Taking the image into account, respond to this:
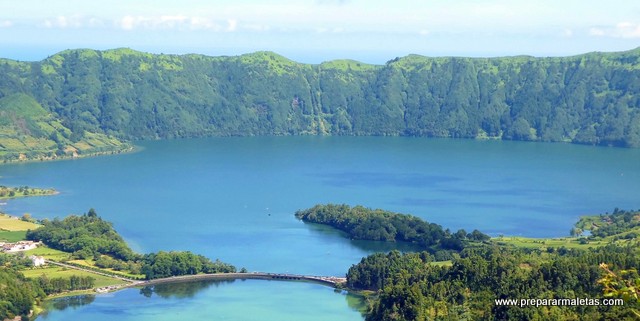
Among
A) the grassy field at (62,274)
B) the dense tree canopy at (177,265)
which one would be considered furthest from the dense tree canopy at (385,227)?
the grassy field at (62,274)

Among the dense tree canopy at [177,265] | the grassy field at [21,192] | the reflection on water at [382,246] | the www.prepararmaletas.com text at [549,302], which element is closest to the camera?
the www.prepararmaletas.com text at [549,302]

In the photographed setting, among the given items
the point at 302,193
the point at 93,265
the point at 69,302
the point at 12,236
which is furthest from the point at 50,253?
the point at 302,193

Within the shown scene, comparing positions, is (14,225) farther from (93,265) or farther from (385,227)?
(385,227)

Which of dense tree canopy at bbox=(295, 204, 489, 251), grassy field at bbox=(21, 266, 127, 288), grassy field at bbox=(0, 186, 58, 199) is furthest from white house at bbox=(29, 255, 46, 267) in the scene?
grassy field at bbox=(0, 186, 58, 199)

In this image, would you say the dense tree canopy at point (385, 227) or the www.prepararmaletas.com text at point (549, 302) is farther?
the dense tree canopy at point (385, 227)

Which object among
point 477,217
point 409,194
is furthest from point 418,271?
point 409,194

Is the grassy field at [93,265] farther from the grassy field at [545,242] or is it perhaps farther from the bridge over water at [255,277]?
the grassy field at [545,242]
